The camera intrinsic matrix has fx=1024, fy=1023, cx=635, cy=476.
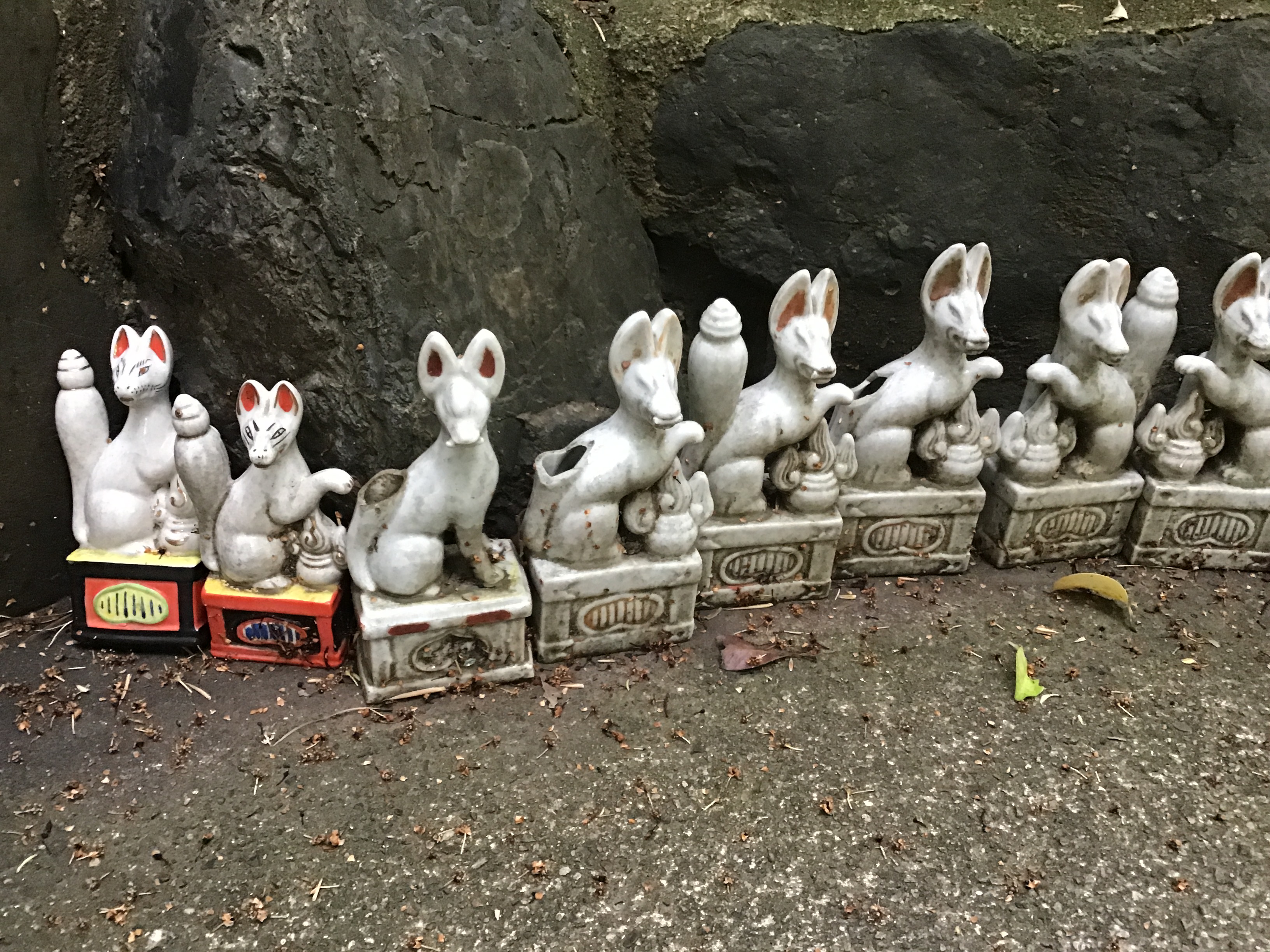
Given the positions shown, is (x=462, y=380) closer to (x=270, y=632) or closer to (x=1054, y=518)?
(x=270, y=632)

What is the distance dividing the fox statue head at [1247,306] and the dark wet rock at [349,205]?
6.22ft

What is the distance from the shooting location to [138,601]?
2.56 meters

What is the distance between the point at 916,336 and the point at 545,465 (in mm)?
1544

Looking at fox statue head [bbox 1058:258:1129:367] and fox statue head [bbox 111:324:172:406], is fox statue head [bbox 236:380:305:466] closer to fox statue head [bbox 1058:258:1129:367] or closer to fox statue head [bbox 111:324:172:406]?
fox statue head [bbox 111:324:172:406]

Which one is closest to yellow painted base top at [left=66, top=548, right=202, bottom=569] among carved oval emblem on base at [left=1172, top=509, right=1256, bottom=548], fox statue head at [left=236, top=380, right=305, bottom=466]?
fox statue head at [left=236, top=380, right=305, bottom=466]

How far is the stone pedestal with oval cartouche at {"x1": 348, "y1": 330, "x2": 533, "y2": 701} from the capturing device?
7.23 ft

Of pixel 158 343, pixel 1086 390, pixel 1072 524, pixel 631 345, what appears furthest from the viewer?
pixel 1072 524

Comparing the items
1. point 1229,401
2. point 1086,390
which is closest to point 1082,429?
point 1086,390

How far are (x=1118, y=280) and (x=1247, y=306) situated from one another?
401 mm

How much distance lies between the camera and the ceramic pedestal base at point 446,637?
2422 millimetres

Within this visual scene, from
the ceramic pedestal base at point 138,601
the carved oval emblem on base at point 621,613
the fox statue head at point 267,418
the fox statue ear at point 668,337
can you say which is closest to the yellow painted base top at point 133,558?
the ceramic pedestal base at point 138,601

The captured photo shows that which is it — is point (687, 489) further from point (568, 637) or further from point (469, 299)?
point (469, 299)

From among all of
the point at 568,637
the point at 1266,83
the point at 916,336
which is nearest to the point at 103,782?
the point at 568,637

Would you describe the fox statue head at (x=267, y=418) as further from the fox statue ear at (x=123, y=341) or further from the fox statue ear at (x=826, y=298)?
the fox statue ear at (x=826, y=298)
